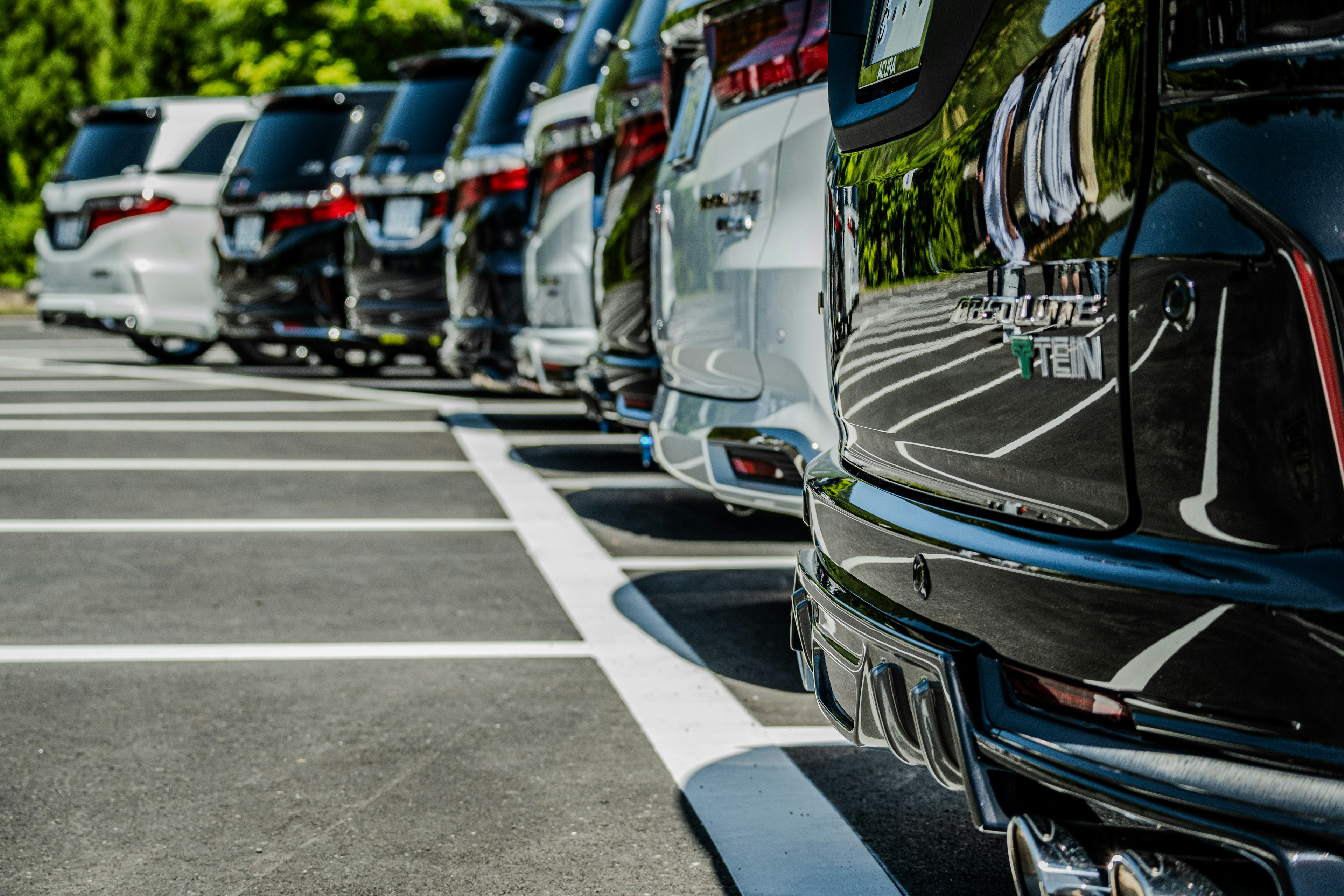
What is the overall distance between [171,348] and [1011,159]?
589 inches

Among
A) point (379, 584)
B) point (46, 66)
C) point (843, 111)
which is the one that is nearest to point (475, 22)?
point (379, 584)

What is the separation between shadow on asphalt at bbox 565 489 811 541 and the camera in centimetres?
650

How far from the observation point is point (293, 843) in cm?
310

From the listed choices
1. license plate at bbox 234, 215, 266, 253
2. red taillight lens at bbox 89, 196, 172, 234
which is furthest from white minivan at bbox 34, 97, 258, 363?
license plate at bbox 234, 215, 266, 253

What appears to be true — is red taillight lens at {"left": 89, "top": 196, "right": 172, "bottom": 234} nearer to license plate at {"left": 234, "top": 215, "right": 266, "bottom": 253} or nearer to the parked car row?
license plate at {"left": 234, "top": 215, "right": 266, "bottom": 253}

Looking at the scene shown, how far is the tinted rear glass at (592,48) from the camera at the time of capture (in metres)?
7.72

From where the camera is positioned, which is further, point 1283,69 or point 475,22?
point 475,22

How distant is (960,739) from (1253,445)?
0.60 m

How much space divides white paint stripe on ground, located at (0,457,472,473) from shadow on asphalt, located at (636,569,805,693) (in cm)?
292

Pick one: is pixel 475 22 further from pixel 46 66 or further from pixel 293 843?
pixel 46 66

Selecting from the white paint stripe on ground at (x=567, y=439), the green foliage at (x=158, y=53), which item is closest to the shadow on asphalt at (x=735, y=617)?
the white paint stripe on ground at (x=567, y=439)

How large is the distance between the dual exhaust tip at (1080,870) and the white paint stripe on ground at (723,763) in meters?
0.95

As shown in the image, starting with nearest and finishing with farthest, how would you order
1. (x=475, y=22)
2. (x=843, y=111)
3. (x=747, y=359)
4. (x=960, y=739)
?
(x=960, y=739), (x=843, y=111), (x=747, y=359), (x=475, y=22)

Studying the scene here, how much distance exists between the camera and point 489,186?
8953mm
